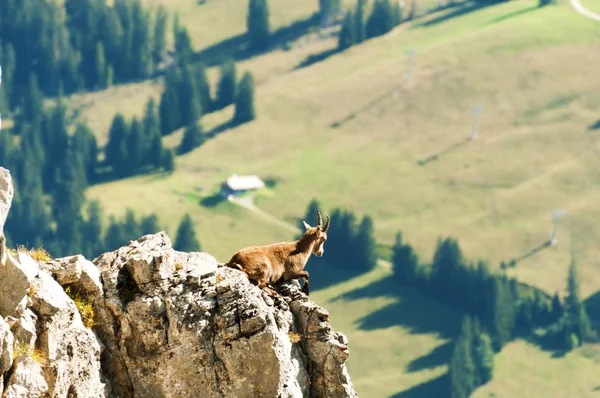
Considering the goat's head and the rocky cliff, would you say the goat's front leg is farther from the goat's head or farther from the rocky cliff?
the rocky cliff

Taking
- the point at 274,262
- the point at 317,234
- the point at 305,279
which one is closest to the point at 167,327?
the point at 274,262

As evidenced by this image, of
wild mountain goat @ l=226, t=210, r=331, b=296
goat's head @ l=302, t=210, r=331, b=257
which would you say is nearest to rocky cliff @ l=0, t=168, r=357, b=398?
wild mountain goat @ l=226, t=210, r=331, b=296

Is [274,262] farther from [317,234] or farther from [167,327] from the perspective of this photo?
[167,327]

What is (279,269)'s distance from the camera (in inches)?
1550

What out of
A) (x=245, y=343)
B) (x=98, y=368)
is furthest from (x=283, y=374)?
(x=98, y=368)

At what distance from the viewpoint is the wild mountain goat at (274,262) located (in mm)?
37906

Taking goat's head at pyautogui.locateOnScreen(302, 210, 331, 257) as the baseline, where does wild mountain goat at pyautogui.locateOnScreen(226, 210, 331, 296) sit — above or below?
above

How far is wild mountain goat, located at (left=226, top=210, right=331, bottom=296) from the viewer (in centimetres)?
3791

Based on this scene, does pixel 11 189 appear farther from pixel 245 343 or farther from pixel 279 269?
pixel 279 269

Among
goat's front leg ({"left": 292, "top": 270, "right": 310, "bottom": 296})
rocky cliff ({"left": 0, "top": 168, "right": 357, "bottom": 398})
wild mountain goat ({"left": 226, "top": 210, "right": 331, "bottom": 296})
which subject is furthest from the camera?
goat's front leg ({"left": 292, "top": 270, "right": 310, "bottom": 296})

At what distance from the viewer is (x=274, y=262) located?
39250 millimetres

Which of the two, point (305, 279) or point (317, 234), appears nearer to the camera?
point (305, 279)

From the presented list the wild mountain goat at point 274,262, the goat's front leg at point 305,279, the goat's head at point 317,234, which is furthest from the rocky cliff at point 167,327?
the goat's head at point 317,234

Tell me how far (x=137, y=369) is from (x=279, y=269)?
634 centimetres
